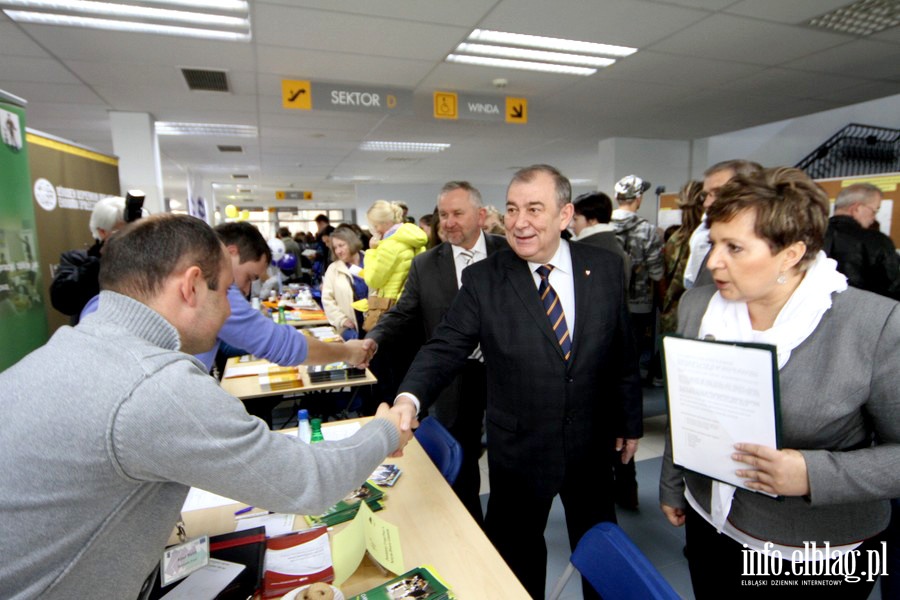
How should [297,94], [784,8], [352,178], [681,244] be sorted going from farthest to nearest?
[352,178]
[297,94]
[784,8]
[681,244]

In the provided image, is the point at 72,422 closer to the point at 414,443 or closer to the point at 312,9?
the point at 414,443

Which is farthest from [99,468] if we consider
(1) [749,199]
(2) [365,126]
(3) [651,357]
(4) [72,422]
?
(2) [365,126]

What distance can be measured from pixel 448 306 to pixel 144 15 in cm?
310

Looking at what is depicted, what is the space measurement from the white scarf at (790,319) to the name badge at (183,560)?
132cm

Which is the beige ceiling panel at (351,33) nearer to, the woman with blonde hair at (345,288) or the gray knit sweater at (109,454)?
the woman with blonde hair at (345,288)

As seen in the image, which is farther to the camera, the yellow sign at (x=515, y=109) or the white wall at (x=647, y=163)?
the white wall at (x=647, y=163)

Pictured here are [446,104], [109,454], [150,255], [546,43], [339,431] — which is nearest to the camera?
[109,454]

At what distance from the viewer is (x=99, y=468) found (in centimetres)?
80

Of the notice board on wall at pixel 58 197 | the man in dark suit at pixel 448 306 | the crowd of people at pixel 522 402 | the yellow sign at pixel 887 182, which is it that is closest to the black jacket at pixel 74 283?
the notice board on wall at pixel 58 197

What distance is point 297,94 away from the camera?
15.6ft

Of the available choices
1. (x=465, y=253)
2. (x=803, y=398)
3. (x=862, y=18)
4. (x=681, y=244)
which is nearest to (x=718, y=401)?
(x=803, y=398)

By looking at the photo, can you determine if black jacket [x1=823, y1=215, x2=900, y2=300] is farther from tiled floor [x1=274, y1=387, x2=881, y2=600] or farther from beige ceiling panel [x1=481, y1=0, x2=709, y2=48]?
beige ceiling panel [x1=481, y1=0, x2=709, y2=48]

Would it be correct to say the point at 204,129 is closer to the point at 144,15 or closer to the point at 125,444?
the point at 144,15

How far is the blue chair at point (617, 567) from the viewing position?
100 centimetres
